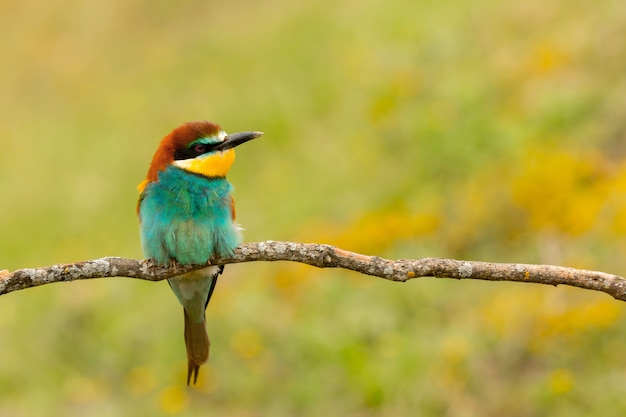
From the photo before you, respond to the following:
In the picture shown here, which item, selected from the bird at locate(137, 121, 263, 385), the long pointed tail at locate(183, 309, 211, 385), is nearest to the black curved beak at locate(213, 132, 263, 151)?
the bird at locate(137, 121, 263, 385)


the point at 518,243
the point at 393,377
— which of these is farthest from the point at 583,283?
the point at 518,243

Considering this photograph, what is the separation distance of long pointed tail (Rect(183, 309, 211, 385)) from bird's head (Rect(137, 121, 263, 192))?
638 millimetres

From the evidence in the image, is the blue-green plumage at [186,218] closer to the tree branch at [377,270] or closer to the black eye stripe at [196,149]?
the black eye stripe at [196,149]

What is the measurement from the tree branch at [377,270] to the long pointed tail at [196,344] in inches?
42.6

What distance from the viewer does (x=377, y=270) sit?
84.9 inches

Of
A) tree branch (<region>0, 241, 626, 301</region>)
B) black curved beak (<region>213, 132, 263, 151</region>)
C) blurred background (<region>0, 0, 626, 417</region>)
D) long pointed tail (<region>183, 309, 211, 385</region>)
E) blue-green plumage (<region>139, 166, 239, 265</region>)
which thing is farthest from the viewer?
blurred background (<region>0, 0, 626, 417</region>)

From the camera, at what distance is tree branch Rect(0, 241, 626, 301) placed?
2.10 m

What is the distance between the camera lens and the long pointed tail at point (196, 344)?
3.31 meters

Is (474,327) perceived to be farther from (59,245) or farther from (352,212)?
(59,245)

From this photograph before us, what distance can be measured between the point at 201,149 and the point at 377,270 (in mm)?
1025

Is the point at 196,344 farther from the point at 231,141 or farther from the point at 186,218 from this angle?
the point at 231,141

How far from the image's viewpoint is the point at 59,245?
7.03 metres

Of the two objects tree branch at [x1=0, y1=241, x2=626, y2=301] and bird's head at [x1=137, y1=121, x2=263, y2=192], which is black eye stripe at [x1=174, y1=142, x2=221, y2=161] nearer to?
bird's head at [x1=137, y1=121, x2=263, y2=192]

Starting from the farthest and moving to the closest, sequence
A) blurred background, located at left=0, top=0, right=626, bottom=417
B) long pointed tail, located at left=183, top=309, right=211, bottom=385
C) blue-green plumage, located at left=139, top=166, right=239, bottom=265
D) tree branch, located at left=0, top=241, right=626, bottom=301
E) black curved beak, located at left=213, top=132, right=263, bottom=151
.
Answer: blurred background, located at left=0, top=0, right=626, bottom=417 < long pointed tail, located at left=183, top=309, right=211, bottom=385 < black curved beak, located at left=213, top=132, right=263, bottom=151 < blue-green plumage, located at left=139, top=166, right=239, bottom=265 < tree branch, located at left=0, top=241, right=626, bottom=301
